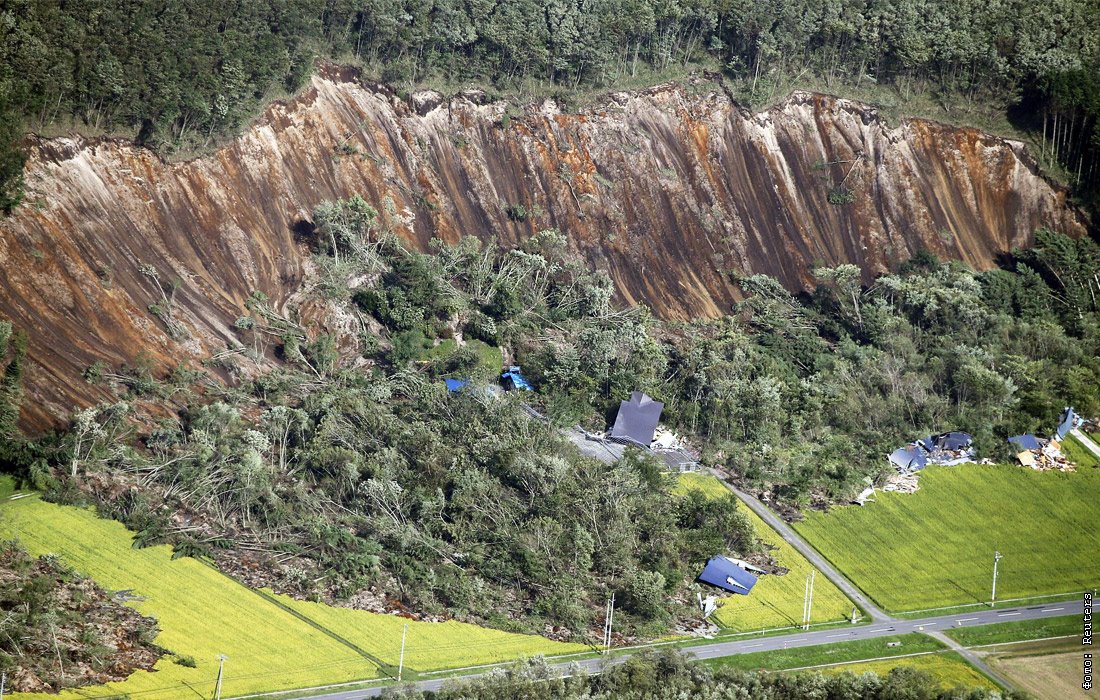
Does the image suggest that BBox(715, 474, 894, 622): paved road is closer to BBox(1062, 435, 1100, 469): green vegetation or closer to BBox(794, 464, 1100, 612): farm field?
BBox(794, 464, 1100, 612): farm field

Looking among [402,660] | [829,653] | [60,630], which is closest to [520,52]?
[829,653]

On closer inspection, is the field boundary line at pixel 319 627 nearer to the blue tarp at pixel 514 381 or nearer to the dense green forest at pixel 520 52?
the blue tarp at pixel 514 381

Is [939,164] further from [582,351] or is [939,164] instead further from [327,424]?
[327,424]

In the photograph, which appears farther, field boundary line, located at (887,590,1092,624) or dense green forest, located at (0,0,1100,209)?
dense green forest, located at (0,0,1100,209)

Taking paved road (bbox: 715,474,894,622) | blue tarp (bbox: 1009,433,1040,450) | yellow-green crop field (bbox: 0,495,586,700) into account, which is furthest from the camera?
blue tarp (bbox: 1009,433,1040,450)

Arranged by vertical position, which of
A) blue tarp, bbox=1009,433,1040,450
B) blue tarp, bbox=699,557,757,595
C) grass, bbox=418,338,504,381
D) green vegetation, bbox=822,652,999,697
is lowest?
green vegetation, bbox=822,652,999,697

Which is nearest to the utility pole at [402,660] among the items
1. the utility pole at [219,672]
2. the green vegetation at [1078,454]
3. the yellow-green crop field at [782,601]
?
the utility pole at [219,672]

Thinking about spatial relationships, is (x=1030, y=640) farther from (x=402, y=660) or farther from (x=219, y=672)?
(x=219, y=672)

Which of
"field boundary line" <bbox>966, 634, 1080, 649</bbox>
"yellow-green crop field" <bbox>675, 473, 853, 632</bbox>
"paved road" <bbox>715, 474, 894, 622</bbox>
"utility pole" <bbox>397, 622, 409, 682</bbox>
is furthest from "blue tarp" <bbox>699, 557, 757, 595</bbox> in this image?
"utility pole" <bbox>397, 622, 409, 682</bbox>
